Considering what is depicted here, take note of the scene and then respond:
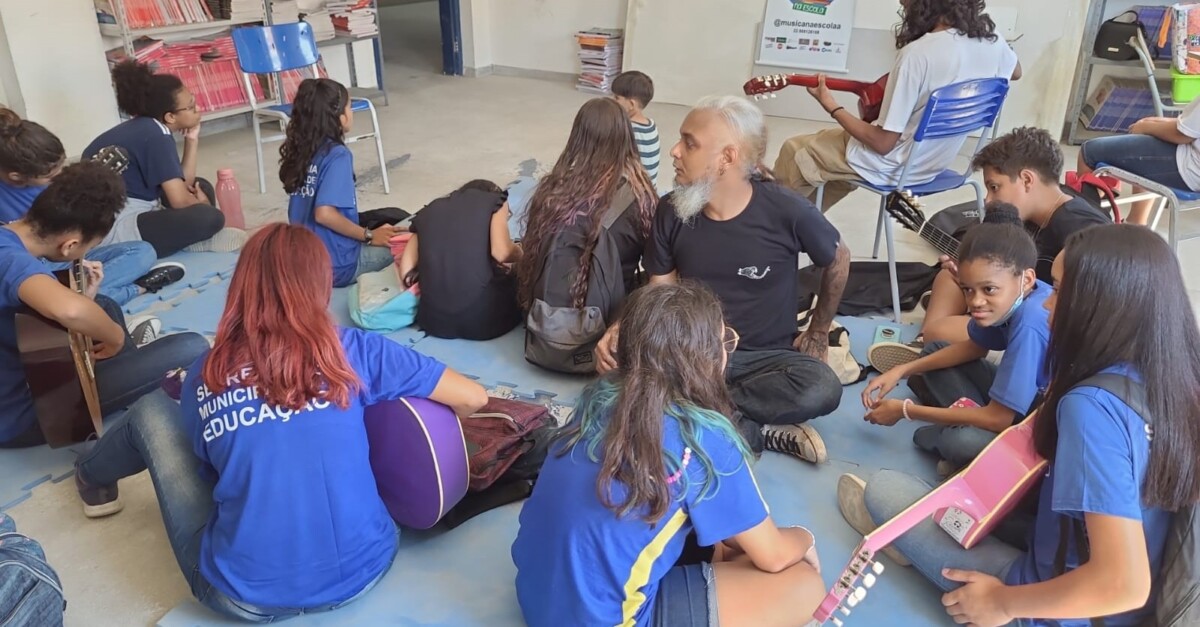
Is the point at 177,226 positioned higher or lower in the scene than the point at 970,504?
lower

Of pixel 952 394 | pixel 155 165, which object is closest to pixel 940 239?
pixel 952 394

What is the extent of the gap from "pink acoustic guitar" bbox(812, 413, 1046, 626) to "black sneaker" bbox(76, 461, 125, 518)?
5.59 ft

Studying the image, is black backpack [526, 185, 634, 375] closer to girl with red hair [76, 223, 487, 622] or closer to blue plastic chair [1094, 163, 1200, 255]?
girl with red hair [76, 223, 487, 622]

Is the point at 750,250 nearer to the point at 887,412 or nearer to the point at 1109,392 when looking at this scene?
the point at 887,412

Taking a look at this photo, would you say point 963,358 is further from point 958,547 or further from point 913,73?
point 913,73

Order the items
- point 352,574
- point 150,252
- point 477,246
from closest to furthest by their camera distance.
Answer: point 352,574 < point 477,246 < point 150,252

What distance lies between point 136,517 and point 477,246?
4.04 ft

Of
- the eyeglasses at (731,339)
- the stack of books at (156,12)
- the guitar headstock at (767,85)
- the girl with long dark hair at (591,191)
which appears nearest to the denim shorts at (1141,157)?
the guitar headstock at (767,85)

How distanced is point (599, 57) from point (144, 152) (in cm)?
387

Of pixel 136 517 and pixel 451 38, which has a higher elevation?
pixel 451 38

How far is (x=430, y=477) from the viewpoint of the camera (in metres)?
1.80

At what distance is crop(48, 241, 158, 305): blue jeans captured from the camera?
3219mm

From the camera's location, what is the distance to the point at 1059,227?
2.64 m

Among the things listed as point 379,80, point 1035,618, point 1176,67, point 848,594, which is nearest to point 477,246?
point 848,594
